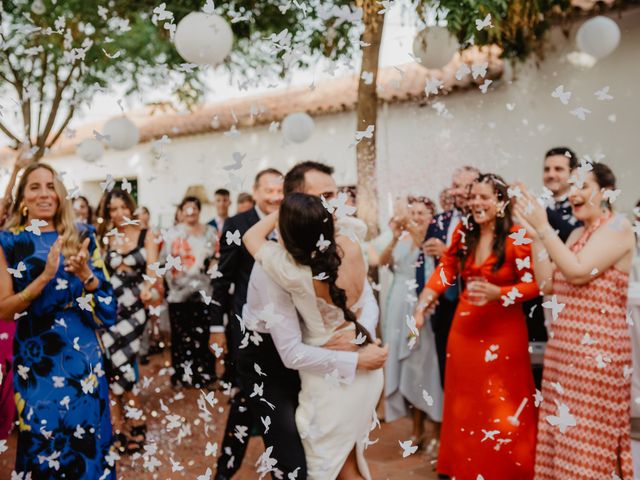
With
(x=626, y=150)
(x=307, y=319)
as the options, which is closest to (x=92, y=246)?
(x=307, y=319)

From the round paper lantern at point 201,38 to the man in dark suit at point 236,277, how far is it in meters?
1.54

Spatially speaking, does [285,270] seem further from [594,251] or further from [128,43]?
[128,43]

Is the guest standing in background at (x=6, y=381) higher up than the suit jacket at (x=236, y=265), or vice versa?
the suit jacket at (x=236, y=265)

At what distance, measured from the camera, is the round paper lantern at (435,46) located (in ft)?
18.2

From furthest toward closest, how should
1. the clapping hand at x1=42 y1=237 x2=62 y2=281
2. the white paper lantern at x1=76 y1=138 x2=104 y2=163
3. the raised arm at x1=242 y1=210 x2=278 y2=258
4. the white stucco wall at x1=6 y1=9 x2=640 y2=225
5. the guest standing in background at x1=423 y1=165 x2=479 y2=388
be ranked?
the white stucco wall at x1=6 y1=9 x2=640 y2=225 < the white paper lantern at x1=76 y1=138 x2=104 y2=163 < the guest standing in background at x1=423 y1=165 x2=479 y2=388 < the raised arm at x1=242 y1=210 x2=278 y2=258 < the clapping hand at x1=42 y1=237 x2=62 y2=281

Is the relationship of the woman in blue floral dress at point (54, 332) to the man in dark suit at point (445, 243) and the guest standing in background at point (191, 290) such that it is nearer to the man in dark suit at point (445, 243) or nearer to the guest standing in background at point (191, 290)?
the man in dark suit at point (445, 243)

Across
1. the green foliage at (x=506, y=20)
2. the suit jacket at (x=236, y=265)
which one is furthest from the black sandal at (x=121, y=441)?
the green foliage at (x=506, y=20)

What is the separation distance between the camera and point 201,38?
4.99 metres

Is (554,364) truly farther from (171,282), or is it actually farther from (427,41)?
(171,282)

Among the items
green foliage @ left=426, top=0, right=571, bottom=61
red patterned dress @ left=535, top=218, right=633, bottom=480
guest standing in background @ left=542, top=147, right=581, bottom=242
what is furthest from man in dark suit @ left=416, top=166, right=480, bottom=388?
red patterned dress @ left=535, top=218, right=633, bottom=480

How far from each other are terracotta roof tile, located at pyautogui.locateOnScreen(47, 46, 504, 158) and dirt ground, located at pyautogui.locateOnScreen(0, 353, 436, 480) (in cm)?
321

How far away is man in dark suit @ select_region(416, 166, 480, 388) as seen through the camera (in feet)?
14.3

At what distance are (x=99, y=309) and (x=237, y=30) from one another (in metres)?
4.94

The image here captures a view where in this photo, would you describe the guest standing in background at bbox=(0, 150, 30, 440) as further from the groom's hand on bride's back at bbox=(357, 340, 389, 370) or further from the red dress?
the red dress
